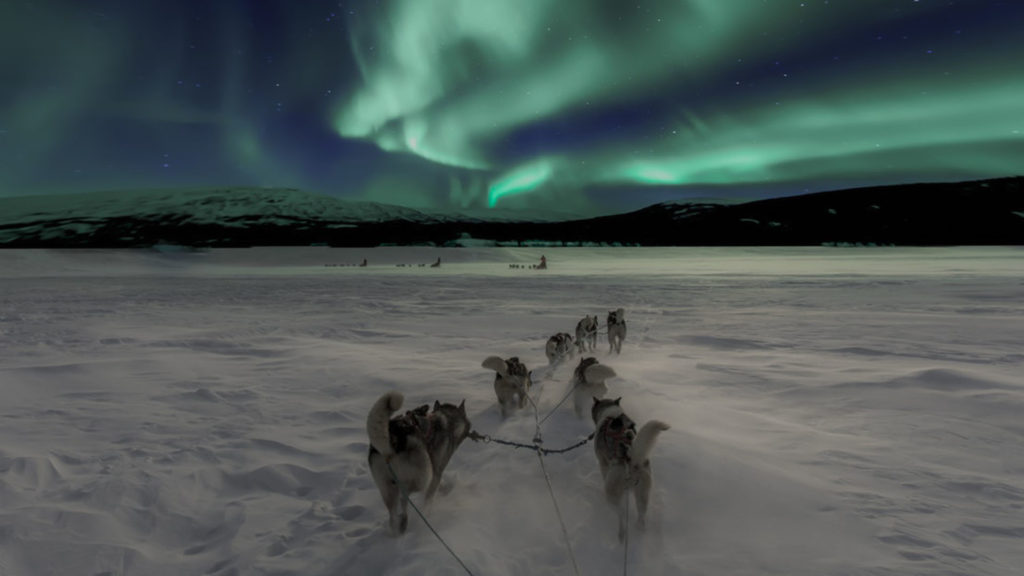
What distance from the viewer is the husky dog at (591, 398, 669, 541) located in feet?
8.48

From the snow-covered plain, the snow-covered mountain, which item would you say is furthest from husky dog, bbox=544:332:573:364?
the snow-covered mountain

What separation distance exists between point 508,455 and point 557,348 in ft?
10.3

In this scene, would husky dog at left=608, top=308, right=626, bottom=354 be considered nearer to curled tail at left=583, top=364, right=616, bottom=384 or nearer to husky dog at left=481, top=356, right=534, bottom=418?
husky dog at left=481, top=356, right=534, bottom=418

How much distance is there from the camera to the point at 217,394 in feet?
19.6

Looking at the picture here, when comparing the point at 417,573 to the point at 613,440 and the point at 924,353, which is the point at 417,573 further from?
the point at 924,353

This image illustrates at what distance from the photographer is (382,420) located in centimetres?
252

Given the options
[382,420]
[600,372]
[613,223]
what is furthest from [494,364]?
[613,223]

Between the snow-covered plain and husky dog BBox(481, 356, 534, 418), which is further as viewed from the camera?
husky dog BBox(481, 356, 534, 418)

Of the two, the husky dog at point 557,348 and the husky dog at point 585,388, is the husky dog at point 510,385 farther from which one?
the husky dog at point 557,348

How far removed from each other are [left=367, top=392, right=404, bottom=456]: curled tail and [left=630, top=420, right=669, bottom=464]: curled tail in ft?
4.34

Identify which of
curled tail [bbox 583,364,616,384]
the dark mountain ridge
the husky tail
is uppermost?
the dark mountain ridge

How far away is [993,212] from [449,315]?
126m

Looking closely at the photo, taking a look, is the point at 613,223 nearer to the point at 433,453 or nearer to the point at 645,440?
the point at 433,453

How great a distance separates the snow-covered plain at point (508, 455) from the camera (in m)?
2.75
